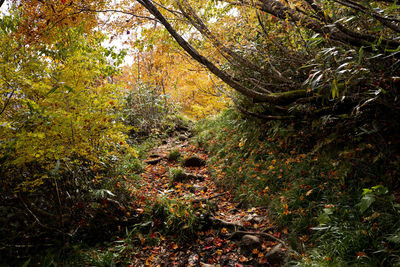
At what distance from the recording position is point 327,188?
2.88 metres

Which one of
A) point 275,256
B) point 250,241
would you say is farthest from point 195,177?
point 275,256

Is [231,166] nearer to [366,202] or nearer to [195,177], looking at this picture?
[195,177]

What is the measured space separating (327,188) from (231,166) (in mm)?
2485

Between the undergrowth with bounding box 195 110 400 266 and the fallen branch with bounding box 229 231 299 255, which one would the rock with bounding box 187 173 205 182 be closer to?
the undergrowth with bounding box 195 110 400 266

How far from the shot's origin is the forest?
241 cm

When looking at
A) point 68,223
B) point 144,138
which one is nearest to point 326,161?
point 68,223

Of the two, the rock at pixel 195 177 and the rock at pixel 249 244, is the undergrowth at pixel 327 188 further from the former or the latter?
the rock at pixel 195 177

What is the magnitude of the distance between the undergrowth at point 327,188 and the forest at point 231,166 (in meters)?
0.02

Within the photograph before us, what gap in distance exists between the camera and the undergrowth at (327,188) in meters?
2.11

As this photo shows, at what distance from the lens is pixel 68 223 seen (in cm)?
295

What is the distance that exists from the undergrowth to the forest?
0.02m

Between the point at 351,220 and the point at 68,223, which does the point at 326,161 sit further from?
the point at 68,223

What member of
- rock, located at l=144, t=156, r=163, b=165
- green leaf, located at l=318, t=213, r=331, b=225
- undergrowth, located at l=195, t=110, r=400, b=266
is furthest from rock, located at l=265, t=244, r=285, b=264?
rock, located at l=144, t=156, r=163, b=165

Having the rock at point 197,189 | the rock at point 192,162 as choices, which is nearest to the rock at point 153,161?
the rock at point 192,162
